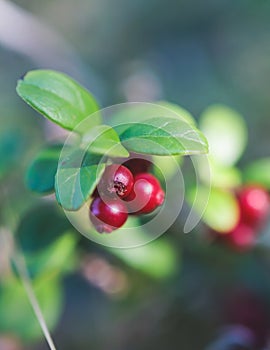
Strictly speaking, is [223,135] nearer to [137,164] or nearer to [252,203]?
[252,203]

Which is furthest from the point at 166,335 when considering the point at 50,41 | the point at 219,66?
the point at 219,66

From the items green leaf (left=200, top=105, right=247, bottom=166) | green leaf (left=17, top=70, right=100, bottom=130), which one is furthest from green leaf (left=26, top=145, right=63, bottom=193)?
green leaf (left=200, top=105, right=247, bottom=166)

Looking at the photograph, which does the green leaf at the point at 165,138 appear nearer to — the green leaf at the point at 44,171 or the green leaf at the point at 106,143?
the green leaf at the point at 106,143

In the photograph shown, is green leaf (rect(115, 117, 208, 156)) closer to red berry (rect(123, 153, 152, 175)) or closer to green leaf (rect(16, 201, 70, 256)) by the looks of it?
red berry (rect(123, 153, 152, 175))

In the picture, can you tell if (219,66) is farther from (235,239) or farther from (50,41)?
(235,239)

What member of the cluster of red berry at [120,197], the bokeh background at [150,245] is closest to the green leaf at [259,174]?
the bokeh background at [150,245]

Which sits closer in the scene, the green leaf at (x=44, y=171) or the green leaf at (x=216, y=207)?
the green leaf at (x=44, y=171)

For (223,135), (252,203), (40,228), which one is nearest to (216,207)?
(252,203)
